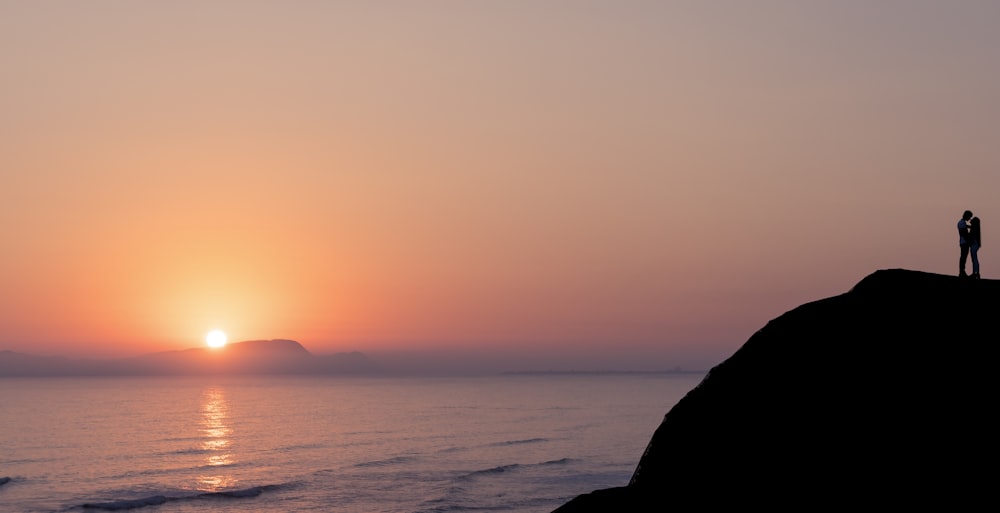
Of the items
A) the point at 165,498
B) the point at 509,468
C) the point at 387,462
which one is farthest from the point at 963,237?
the point at 387,462

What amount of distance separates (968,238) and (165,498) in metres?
55.1

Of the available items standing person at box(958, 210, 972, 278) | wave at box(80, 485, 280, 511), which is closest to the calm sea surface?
wave at box(80, 485, 280, 511)

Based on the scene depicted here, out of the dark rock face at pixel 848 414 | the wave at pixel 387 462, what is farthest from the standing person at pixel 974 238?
the wave at pixel 387 462

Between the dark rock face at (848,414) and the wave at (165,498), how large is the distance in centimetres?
4899

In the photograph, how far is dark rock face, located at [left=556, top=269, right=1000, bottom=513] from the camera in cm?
1451

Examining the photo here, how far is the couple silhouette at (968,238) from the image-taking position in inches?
843

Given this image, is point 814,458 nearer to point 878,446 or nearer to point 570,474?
point 878,446

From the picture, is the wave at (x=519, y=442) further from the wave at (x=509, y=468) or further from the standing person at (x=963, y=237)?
the standing person at (x=963, y=237)

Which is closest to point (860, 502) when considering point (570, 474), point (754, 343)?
point (754, 343)

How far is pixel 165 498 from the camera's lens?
6166 centimetres

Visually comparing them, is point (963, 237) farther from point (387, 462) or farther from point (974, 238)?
point (387, 462)

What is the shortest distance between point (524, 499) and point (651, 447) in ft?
139

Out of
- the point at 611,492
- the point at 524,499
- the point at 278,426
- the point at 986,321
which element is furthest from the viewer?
the point at 278,426

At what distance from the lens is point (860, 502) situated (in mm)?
14430
